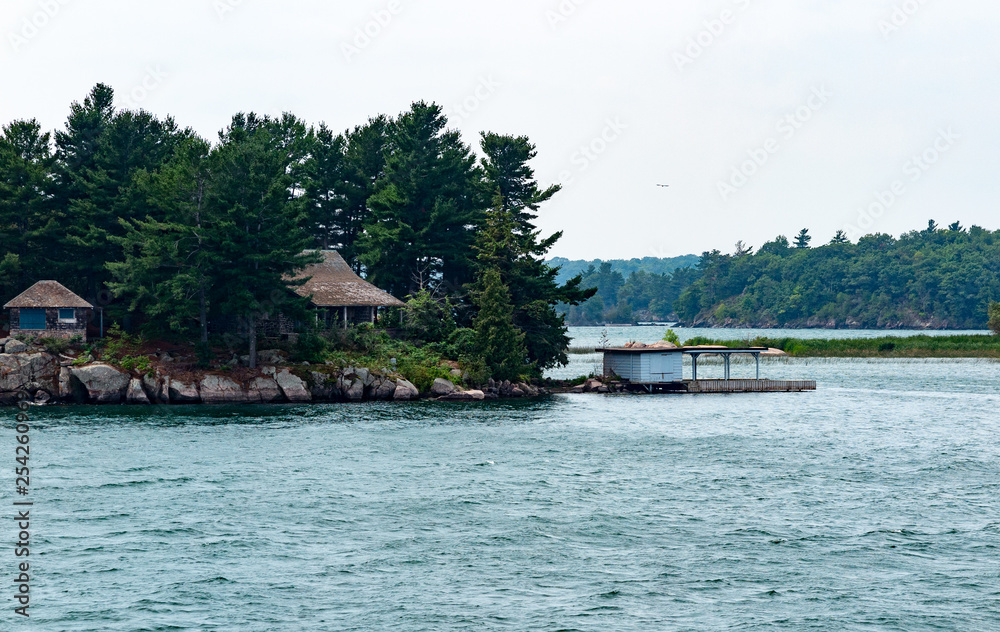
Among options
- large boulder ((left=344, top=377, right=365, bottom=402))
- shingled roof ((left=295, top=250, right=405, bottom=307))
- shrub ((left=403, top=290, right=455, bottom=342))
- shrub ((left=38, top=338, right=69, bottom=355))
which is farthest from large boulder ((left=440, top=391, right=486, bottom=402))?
shrub ((left=38, top=338, right=69, bottom=355))

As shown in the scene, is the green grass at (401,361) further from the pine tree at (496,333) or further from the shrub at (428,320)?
the pine tree at (496,333)

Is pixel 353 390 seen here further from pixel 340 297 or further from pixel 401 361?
pixel 340 297

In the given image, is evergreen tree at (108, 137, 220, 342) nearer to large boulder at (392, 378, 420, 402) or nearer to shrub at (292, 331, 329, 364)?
shrub at (292, 331, 329, 364)

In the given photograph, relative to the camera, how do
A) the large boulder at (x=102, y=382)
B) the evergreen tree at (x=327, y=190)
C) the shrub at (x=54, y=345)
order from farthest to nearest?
1. the evergreen tree at (x=327, y=190)
2. the shrub at (x=54, y=345)
3. the large boulder at (x=102, y=382)

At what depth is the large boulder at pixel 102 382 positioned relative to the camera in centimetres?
6088

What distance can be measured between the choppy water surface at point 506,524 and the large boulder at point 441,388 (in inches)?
425

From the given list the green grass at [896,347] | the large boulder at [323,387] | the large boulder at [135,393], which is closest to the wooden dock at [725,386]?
the large boulder at [323,387]

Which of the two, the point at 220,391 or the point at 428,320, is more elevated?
the point at 428,320

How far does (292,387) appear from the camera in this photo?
209 feet

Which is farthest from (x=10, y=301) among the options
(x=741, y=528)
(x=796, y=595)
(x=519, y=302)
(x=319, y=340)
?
(x=796, y=595)

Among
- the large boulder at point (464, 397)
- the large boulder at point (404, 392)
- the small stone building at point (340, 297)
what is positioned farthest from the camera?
the small stone building at point (340, 297)

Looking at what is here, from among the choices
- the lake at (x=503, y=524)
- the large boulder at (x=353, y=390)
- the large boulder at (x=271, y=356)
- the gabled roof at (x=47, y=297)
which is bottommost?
the lake at (x=503, y=524)

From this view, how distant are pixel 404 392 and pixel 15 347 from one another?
968 inches

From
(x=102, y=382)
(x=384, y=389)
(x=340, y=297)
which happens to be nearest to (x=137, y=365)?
(x=102, y=382)
